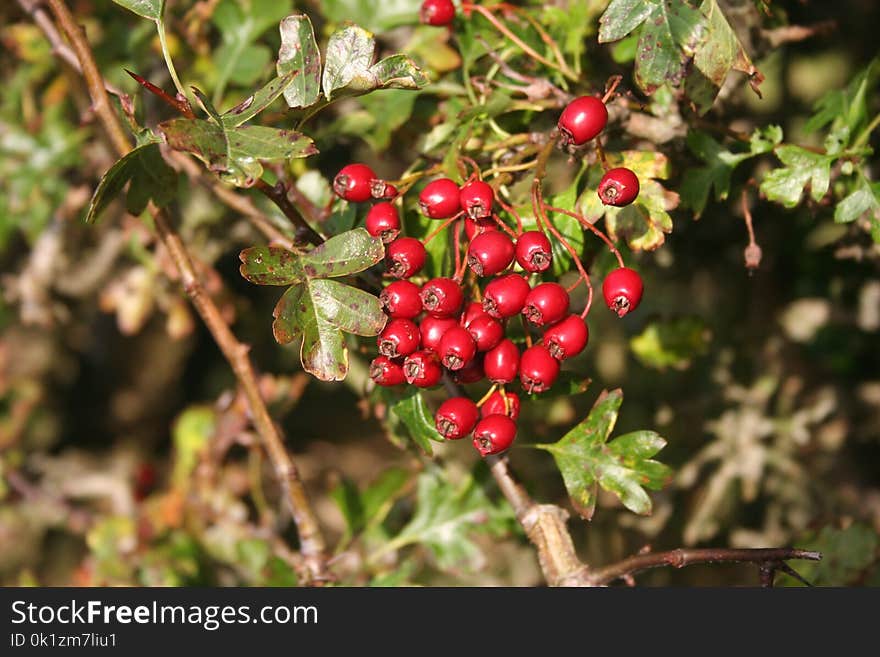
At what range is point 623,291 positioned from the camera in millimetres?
1109

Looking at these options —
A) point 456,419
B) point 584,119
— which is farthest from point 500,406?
point 584,119

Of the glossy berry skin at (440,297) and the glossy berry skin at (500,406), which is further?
the glossy berry skin at (500,406)

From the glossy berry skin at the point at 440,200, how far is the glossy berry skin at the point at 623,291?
0.23m

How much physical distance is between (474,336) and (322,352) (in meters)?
0.21

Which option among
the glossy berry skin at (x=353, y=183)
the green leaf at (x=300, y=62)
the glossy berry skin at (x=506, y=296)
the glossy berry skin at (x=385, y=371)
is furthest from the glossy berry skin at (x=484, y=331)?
the green leaf at (x=300, y=62)

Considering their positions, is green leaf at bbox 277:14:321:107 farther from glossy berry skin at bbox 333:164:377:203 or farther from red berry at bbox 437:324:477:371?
red berry at bbox 437:324:477:371

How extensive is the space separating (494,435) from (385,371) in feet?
0.56

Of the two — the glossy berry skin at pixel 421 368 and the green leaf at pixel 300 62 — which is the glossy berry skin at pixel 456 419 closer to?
the glossy berry skin at pixel 421 368

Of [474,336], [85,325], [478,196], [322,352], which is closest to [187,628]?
[322,352]

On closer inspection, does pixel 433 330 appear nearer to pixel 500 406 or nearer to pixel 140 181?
pixel 500 406

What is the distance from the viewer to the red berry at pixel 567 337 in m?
1.10

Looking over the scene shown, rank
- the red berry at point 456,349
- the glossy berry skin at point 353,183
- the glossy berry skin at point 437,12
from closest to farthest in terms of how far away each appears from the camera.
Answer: the red berry at point 456,349, the glossy berry skin at point 353,183, the glossy berry skin at point 437,12

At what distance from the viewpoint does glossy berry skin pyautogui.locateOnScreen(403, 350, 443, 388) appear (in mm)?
1098

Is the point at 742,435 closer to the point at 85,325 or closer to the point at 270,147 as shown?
the point at 270,147
